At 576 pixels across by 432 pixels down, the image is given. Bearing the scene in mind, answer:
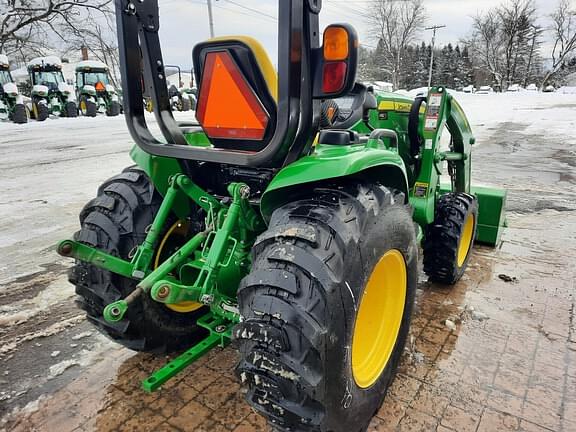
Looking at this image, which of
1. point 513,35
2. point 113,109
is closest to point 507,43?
point 513,35

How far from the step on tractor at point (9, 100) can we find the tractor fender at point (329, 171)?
61.6 feet

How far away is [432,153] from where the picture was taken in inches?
142

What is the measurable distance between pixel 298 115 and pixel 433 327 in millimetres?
2019

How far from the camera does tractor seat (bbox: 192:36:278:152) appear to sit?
1.84m

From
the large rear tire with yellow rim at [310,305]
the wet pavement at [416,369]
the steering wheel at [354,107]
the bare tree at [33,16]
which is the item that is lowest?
the wet pavement at [416,369]

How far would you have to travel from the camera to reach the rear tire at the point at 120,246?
2.21 metres

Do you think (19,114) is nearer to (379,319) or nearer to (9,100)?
(9,100)

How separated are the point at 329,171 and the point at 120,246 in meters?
1.19

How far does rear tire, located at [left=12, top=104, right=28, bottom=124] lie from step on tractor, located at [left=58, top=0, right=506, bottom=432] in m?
18.0

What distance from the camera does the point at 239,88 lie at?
1.88 metres

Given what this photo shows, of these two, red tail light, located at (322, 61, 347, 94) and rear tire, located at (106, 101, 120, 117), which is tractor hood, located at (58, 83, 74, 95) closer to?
rear tire, located at (106, 101, 120, 117)

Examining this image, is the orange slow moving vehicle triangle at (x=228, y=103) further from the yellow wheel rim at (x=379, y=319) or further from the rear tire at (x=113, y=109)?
the rear tire at (x=113, y=109)

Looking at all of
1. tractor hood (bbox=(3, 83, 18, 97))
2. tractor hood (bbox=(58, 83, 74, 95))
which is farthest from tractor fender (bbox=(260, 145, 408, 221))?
tractor hood (bbox=(58, 83, 74, 95))

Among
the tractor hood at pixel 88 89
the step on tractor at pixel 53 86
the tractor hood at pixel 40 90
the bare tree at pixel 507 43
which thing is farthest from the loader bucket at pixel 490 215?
the bare tree at pixel 507 43
